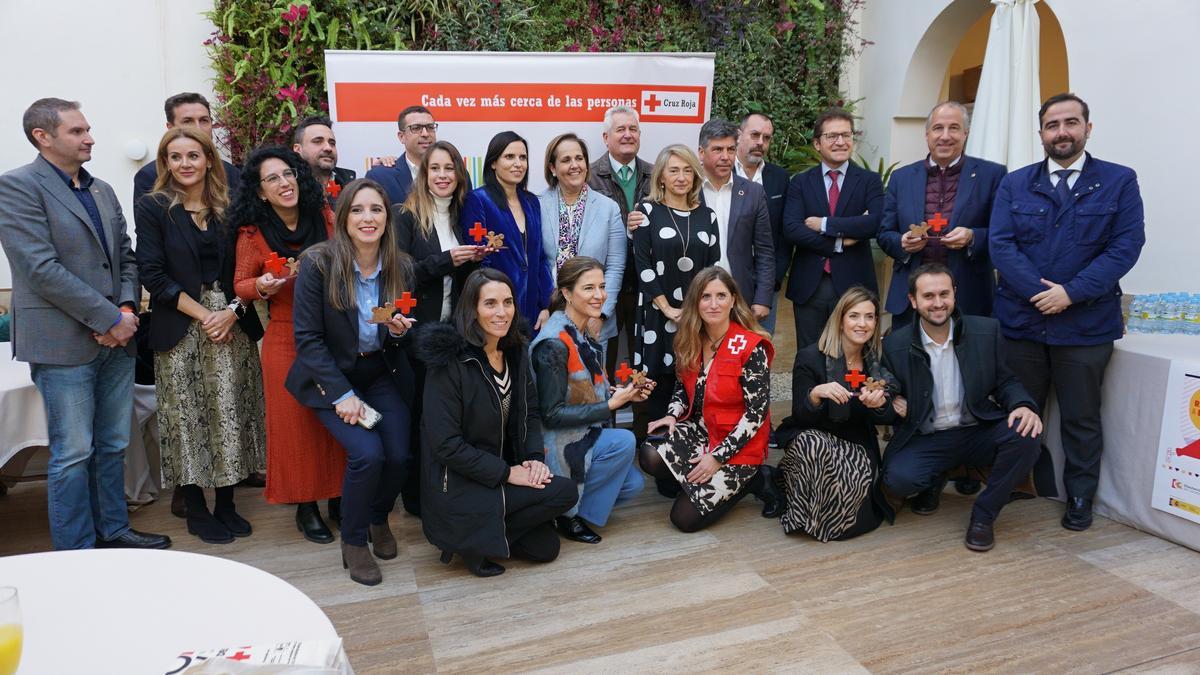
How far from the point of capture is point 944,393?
372 cm

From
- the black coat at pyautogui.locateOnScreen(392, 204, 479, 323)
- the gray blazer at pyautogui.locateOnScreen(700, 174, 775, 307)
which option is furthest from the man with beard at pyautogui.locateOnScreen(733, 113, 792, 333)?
the black coat at pyautogui.locateOnScreen(392, 204, 479, 323)

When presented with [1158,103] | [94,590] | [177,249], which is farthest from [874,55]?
[94,590]

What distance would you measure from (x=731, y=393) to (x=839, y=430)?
55 cm

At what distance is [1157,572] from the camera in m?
3.24

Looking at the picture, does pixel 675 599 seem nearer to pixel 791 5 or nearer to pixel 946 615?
pixel 946 615

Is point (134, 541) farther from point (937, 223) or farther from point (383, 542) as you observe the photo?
point (937, 223)

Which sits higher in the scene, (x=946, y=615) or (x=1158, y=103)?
(x=1158, y=103)

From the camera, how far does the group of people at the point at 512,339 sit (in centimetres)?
317

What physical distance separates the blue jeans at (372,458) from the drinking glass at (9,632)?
2.12 meters

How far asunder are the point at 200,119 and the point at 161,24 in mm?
1964

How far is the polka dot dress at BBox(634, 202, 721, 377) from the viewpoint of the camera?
4082mm

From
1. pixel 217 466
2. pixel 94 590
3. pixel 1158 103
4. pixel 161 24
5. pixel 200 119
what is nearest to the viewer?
pixel 94 590

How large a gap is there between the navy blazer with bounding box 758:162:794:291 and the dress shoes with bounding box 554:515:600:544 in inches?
75.1

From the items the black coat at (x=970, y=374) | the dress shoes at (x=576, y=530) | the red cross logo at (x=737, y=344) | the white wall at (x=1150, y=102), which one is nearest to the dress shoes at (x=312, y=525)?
the dress shoes at (x=576, y=530)
